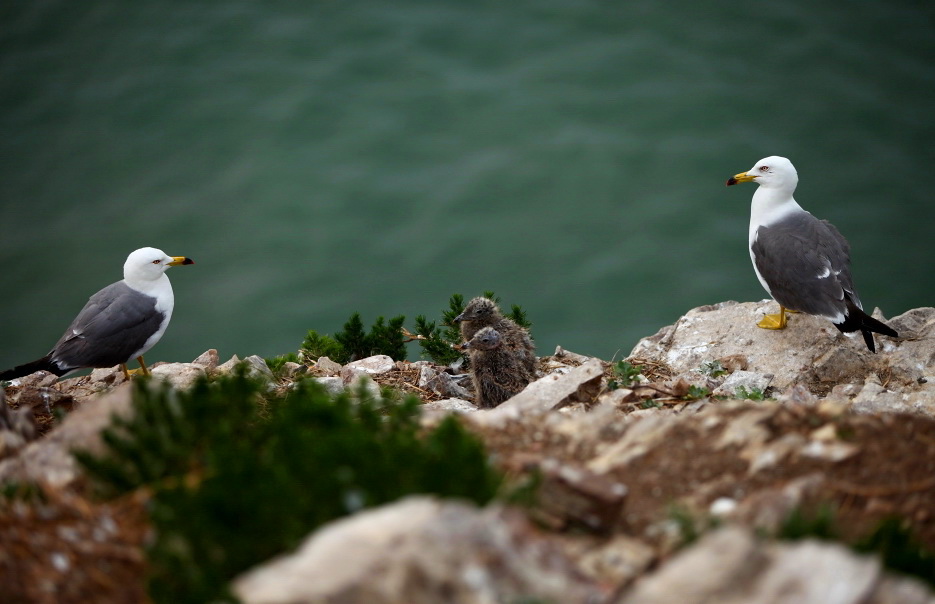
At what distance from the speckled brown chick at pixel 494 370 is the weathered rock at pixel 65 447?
11.9 ft

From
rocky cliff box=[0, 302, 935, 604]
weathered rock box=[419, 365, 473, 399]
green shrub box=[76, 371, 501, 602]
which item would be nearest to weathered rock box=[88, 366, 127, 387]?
weathered rock box=[419, 365, 473, 399]

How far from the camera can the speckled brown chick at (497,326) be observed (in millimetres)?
7422

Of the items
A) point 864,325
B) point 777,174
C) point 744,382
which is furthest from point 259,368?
point 777,174

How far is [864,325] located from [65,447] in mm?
5821

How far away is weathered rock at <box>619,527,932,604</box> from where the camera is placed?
236cm

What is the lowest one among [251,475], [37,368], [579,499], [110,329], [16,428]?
[37,368]

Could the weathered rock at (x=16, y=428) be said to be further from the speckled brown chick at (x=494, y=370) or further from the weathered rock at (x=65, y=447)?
the speckled brown chick at (x=494, y=370)

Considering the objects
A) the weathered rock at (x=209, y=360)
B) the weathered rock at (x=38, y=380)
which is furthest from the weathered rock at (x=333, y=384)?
the weathered rock at (x=38, y=380)

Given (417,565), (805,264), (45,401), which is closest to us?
(417,565)

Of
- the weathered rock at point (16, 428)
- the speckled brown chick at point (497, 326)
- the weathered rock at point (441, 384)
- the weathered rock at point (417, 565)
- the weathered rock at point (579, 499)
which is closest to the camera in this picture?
the weathered rock at point (417, 565)

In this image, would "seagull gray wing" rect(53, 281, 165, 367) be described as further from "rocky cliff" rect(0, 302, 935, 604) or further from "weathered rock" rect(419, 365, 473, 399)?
"rocky cliff" rect(0, 302, 935, 604)

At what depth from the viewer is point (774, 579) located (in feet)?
7.95

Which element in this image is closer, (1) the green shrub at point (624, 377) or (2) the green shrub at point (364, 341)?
(1) the green shrub at point (624, 377)

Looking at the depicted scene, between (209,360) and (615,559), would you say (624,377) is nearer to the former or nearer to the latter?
(615,559)
